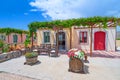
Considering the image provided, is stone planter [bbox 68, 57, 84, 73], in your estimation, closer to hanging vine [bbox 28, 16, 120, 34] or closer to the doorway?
hanging vine [bbox 28, 16, 120, 34]

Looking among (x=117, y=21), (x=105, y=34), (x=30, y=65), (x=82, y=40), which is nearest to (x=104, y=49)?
(x=105, y=34)

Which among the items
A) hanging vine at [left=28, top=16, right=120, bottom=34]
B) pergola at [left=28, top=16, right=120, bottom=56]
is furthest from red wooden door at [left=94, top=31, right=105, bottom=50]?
hanging vine at [left=28, top=16, right=120, bottom=34]

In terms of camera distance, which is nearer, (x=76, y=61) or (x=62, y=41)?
(x=76, y=61)

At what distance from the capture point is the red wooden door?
11191mm

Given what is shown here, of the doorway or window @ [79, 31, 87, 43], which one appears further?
the doorway

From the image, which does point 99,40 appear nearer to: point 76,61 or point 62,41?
point 62,41

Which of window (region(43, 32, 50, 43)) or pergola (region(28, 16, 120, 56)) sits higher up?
pergola (region(28, 16, 120, 56))

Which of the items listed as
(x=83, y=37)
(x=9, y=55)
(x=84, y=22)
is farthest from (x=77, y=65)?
(x=83, y=37)

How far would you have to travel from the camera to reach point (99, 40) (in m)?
11.3

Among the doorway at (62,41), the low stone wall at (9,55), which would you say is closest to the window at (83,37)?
the doorway at (62,41)

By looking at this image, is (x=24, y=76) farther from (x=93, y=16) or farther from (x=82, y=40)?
(x=82, y=40)

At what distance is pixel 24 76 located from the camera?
178 inches

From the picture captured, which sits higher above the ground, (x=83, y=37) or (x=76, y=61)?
(x=83, y=37)

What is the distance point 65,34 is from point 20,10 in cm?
695
